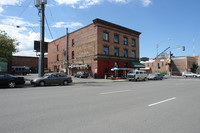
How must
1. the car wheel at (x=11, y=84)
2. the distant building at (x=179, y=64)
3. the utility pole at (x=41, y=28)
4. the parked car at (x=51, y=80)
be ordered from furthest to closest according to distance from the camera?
the distant building at (x=179, y=64)
the utility pole at (x=41, y=28)
the parked car at (x=51, y=80)
the car wheel at (x=11, y=84)

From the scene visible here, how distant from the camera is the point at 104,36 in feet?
111

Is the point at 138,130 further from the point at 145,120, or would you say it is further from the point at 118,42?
the point at 118,42

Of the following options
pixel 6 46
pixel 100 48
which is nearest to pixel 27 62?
pixel 100 48

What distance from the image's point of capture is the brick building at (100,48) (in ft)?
107

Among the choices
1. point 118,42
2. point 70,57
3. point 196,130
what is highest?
point 118,42

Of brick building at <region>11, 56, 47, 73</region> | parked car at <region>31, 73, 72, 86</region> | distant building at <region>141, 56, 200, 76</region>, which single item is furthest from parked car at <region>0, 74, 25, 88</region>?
distant building at <region>141, 56, 200, 76</region>

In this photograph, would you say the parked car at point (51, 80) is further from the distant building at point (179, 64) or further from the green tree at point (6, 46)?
the distant building at point (179, 64)

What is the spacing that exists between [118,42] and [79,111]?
3174 centimetres

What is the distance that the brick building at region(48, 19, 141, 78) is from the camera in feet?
107

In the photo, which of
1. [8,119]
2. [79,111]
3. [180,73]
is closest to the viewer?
[8,119]

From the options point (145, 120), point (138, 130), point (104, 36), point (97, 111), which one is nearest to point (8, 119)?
point (97, 111)

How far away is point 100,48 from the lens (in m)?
32.7

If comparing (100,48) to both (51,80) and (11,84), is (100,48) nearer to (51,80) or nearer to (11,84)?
(51,80)

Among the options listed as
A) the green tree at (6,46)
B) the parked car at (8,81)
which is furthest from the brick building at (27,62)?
the parked car at (8,81)
